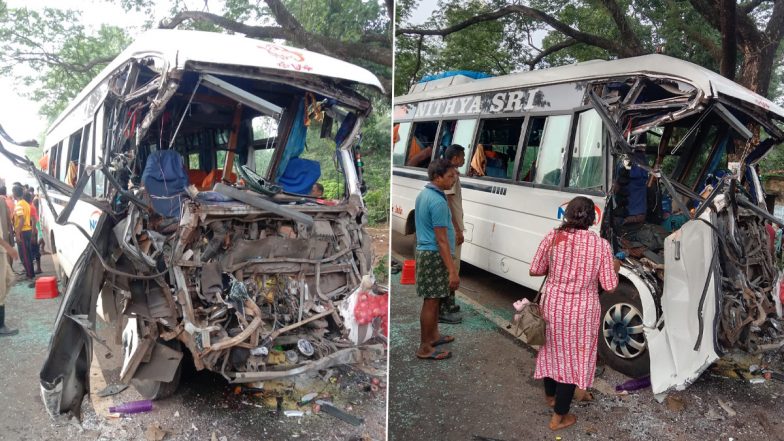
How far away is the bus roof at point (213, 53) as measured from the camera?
281cm

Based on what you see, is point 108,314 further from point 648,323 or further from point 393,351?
point 648,323

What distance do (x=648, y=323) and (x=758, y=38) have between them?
418cm

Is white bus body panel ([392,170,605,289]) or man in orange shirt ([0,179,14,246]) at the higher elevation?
man in orange shirt ([0,179,14,246])

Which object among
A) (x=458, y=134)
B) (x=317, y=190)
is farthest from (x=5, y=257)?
(x=458, y=134)

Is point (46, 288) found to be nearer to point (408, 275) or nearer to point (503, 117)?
point (408, 275)

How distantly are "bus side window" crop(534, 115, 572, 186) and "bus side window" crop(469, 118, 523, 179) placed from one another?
359mm

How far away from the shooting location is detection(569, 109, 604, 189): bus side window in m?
4.55

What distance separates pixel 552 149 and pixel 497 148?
0.87 m

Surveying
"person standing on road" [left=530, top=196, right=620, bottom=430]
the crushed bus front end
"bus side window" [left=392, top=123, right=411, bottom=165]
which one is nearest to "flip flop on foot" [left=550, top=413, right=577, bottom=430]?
"person standing on road" [left=530, top=196, right=620, bottom=430]

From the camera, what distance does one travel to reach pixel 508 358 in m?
4.57

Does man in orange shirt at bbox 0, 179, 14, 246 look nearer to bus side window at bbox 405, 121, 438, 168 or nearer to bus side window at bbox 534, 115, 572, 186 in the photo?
bus side window at bbox 534, 115, 572, 186

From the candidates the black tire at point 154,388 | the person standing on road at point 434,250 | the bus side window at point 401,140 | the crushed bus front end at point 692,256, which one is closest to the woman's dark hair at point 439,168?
the person standing on road at point 434,250

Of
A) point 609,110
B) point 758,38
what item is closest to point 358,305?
point 609,110


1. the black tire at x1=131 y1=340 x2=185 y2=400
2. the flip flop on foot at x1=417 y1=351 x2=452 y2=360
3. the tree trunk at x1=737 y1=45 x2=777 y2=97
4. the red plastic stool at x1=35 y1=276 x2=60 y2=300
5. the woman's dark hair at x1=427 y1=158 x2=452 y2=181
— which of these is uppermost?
the tree trunk at x1=737 y1=45 x2=777 y2=97
